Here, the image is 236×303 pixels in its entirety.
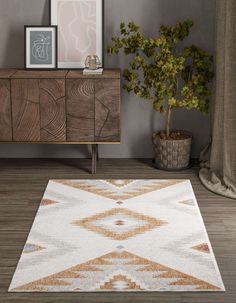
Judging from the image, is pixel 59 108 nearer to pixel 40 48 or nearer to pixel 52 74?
pixel 52 74

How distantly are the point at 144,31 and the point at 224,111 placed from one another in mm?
882

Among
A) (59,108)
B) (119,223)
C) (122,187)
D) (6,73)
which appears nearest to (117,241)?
(119,223)

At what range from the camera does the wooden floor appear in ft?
9.74

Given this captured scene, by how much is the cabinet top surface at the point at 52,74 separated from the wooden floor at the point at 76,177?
651 millimetres

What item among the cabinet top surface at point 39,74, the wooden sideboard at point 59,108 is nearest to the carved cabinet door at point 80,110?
the wooden sideboard at point 59,108

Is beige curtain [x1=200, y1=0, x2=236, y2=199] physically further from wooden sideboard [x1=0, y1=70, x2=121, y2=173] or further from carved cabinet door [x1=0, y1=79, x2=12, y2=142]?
carved cabinet door [x1=0, y1=79, x2=12, y2=142]

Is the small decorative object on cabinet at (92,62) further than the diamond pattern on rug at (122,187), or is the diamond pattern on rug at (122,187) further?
the small decorative object on cabinet at (92,62)

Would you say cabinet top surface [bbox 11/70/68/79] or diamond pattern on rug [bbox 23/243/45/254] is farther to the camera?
cabinet top surface [bbox 11/70/68/79]

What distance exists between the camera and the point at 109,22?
4816 millimetres

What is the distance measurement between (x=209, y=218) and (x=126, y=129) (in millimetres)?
1313

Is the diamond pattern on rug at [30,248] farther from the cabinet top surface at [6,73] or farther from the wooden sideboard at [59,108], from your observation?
the cabinet top surface at [6,73]

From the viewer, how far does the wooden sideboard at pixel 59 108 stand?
449cm

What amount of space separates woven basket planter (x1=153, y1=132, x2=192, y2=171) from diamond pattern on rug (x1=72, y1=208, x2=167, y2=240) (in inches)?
34.0

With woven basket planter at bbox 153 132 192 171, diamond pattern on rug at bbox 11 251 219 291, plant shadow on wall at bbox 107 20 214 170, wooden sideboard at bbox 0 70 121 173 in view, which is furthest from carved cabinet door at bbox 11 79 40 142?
diamond pattern on rug at bbox 11 251 219 291
